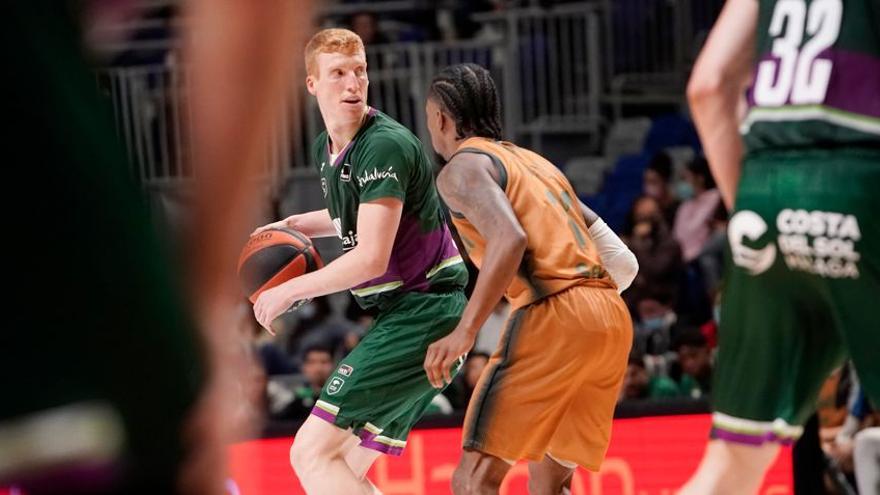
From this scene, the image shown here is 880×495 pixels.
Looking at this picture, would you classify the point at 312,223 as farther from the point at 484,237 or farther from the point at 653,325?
the point at 653,325

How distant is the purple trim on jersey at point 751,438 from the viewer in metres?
3.83

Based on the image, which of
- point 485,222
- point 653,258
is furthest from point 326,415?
point 653,258

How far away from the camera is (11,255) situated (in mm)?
1719

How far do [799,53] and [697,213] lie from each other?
7029 mm

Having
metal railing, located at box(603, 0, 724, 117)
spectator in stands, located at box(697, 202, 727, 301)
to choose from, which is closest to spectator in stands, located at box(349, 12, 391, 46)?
metal railing, located at box(603, 0, 724, 117)

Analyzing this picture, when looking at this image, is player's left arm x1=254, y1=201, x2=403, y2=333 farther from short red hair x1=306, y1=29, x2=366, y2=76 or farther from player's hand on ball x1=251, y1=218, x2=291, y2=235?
short red hair x1=306, y1=29, x2=366, y2=76

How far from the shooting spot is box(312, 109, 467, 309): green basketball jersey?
5668mm

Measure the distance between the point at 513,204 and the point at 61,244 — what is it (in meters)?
3.50

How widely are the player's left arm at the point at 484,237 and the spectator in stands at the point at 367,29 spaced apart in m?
7.80

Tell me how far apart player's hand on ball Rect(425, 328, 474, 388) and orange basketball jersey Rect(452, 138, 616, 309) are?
341 mm

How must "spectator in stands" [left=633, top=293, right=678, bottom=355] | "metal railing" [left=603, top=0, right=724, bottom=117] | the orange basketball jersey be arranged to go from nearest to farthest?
the orange basketball jersey
"spectator in stands" [left=633, top=293, right=678, bottom=355]
"metal railing" [left=603, top=0, right=724, bottom=117]

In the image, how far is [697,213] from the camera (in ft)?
35.0

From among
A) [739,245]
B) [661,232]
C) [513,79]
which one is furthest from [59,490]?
[513,79]

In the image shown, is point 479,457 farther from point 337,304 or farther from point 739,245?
point 337,304
